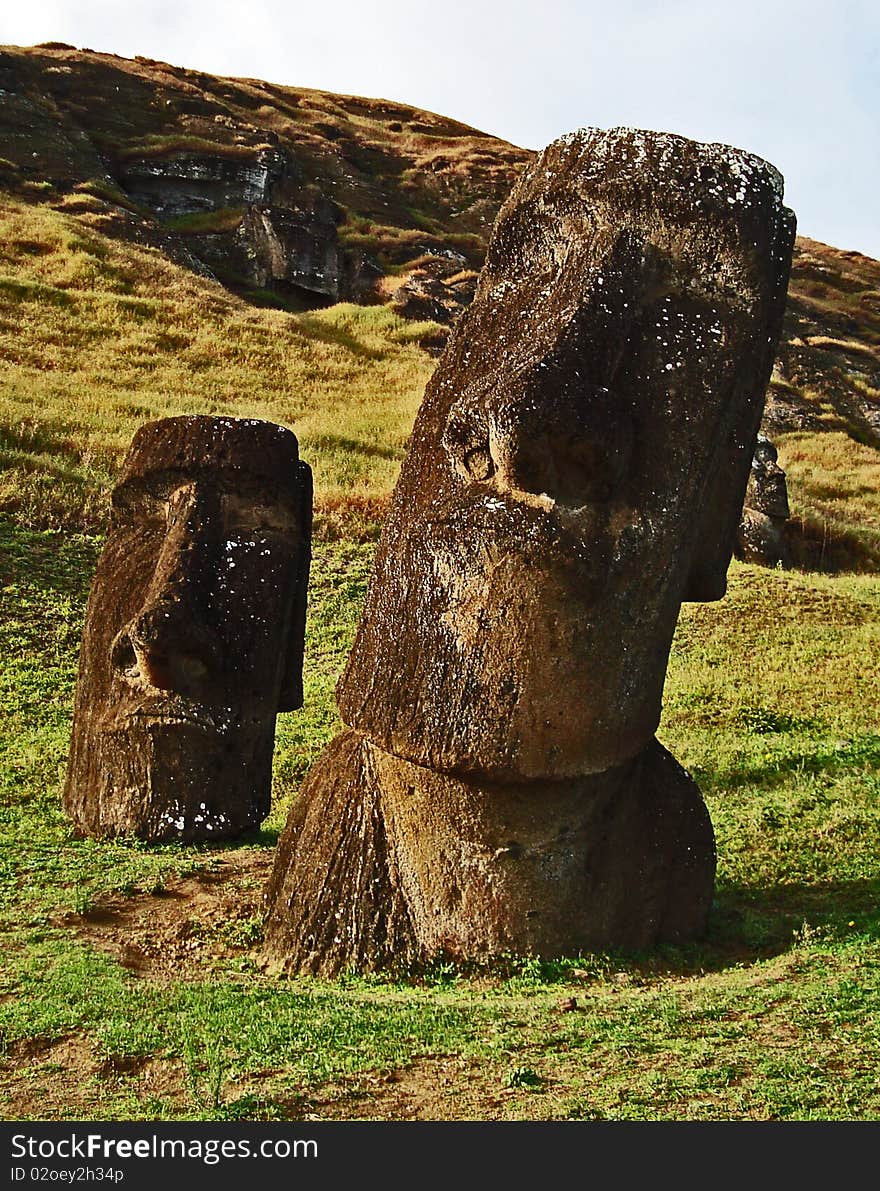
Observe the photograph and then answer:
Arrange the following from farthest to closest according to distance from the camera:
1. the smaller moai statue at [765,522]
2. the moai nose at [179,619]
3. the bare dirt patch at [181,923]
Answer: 1. the smaller moai statue at [765,522]
2. the moai nose at [179,619]
3. the bare dirt patch at [181,923]

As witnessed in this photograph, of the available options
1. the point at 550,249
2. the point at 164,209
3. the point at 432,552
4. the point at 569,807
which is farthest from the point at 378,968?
the point at 164,209

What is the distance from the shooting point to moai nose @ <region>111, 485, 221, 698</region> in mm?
7133

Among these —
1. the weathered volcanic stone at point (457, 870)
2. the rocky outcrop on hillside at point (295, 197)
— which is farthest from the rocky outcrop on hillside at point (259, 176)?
the weathered volcanic stone at point (457, 870)

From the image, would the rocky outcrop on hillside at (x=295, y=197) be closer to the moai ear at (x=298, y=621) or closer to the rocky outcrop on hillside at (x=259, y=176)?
the rocky outcrop on hillside at (x=259, y=176)

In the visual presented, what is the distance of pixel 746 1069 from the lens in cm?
373

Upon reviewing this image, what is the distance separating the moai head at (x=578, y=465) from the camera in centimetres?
484

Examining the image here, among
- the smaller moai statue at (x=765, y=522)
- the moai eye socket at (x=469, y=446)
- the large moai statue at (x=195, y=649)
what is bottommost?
the large moai statue at (x=195, y=649)

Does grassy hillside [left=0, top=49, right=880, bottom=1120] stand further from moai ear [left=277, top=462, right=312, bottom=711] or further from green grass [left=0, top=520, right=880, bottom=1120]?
moai ear [left=277, top=462, right=312, bottom=711]

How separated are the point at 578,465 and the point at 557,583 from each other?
1.46 ft

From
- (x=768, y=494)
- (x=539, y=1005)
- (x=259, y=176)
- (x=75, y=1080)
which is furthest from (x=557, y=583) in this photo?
(x=259, y=176)

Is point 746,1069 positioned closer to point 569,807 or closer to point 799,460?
point 569,807

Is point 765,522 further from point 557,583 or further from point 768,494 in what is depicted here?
point 557,583

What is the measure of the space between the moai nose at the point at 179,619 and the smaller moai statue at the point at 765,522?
11.6 m

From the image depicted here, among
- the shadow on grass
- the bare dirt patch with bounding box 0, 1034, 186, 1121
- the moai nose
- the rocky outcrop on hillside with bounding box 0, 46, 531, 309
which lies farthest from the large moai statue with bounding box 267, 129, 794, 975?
the rocky outcrop on hillside with bounding box 0, 46, 531, 309
